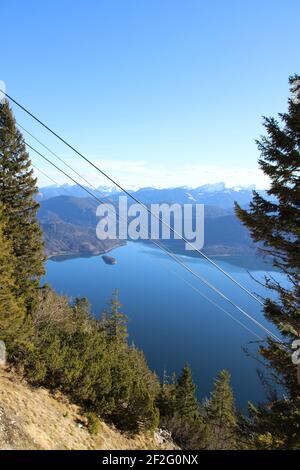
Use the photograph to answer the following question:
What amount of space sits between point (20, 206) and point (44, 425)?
14987 millimetres

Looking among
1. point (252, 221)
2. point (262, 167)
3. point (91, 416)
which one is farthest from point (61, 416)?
point (262, 167)

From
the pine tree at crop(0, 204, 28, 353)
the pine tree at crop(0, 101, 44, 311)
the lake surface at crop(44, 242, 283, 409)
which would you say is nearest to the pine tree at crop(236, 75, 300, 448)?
the pine tree at crop(0, 204, 28, 353)

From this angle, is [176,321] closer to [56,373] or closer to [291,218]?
[56,373]

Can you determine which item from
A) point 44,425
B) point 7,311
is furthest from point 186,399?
point 7,311

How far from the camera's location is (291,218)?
9008mm

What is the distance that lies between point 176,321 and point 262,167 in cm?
12222

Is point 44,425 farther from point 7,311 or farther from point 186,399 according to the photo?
point 186,399

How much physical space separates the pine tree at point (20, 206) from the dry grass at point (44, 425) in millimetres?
7030

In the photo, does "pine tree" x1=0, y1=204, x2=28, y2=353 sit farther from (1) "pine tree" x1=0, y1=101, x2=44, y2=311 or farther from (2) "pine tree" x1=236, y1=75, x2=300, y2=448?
(2) "pine tree" x1=236, y1=75, x2=300, y2=448

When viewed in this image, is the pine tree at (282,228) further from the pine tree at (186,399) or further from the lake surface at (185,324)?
the lake surface at (185,324)

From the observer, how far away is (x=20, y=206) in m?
24.6

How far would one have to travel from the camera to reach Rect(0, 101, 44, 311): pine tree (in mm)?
23812

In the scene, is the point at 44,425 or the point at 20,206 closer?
the point at 44,425

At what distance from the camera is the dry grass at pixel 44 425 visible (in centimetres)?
1330
